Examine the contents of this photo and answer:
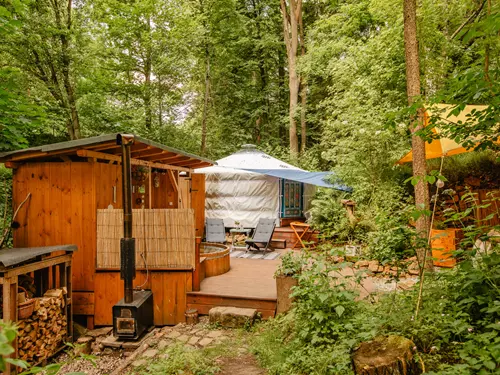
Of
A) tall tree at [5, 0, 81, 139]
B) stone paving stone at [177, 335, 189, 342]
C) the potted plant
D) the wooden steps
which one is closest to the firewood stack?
stone paving stone at [177, 335, 189, 342]

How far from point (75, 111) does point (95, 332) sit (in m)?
7.74

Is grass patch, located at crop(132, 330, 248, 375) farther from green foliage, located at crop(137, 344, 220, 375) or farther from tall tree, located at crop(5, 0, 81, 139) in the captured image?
tall tree, located at crop(5, 0, 81, 139)

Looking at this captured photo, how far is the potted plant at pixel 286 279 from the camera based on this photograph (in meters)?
4.01

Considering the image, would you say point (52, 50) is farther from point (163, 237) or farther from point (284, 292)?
point (284, 292)

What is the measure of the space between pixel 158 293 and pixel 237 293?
3.69 feet

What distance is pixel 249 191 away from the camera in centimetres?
1082

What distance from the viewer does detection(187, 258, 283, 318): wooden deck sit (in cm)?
448

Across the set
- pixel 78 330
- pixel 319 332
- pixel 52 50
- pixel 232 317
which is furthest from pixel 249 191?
pixel 319 332

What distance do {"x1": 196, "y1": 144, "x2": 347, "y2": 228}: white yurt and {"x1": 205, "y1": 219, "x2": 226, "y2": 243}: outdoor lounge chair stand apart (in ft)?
5.19

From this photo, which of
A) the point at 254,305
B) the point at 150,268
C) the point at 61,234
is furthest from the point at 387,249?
the point at 61,234

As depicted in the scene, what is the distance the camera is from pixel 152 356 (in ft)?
11.4

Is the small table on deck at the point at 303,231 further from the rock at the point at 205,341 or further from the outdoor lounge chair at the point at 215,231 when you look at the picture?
the rock at the point at 205,341

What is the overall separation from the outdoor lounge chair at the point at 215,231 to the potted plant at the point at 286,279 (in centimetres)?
490

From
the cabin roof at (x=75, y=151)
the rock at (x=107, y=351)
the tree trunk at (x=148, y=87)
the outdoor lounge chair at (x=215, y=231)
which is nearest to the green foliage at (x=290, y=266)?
the rock at (x=107, y=351)
